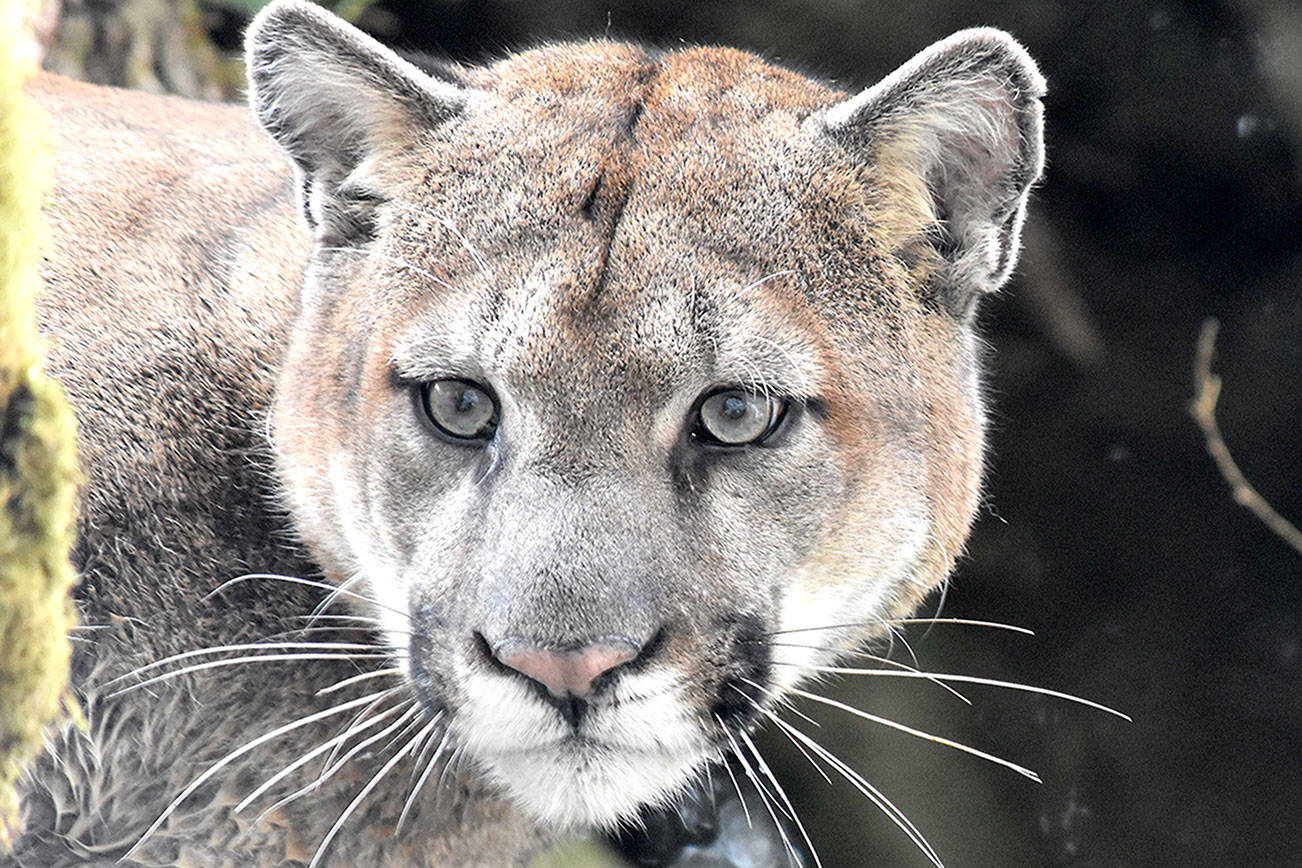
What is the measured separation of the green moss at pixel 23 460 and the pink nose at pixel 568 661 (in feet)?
3.23

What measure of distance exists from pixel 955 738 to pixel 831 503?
187 inches

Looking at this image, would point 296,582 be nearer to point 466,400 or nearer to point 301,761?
point 301,761

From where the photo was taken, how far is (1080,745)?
7.77m

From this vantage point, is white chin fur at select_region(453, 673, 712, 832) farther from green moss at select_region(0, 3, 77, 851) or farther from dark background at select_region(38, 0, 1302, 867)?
dark background at select_region(38, 0, 1302, 867)

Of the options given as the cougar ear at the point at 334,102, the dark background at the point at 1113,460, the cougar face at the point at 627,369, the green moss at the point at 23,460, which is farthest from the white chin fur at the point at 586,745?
the dark background at the point at 1113,460

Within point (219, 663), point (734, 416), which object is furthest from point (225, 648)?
point (734, 416)

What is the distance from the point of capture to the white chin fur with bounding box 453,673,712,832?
10.1 feet

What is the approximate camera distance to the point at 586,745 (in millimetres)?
3166

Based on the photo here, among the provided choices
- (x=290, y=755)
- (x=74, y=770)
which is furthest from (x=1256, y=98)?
(x=74, y=770)

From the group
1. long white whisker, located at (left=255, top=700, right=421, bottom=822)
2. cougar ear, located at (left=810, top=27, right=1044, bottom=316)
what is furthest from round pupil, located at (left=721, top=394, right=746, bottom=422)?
long white whisker, located at (left=255, top=700, right=421, bottom=822)

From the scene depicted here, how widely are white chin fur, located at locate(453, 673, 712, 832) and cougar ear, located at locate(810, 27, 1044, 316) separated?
4.75ft

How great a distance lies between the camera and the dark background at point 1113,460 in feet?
23.8

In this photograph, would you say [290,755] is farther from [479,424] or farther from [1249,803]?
[1249,803]

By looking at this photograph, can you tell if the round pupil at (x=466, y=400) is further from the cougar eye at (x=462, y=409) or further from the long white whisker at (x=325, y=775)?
the long white whisker at (x=325, y=775)
